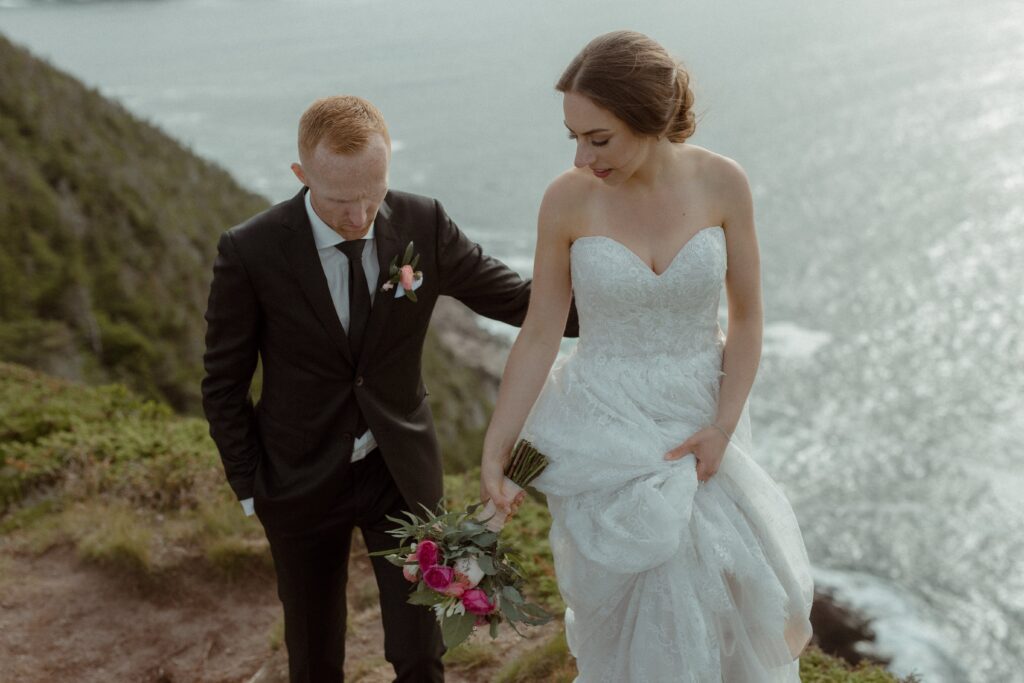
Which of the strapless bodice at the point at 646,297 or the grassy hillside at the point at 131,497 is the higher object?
the strapless bodice at the point at 646,297

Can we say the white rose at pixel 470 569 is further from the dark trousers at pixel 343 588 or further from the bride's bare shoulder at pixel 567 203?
the bride's bare shoulder at pixel 567 203

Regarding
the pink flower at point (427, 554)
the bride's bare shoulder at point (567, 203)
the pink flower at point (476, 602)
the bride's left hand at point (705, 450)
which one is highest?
the bride's bare shoulder at point (567, 203)

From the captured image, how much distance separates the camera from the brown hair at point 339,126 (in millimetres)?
3447

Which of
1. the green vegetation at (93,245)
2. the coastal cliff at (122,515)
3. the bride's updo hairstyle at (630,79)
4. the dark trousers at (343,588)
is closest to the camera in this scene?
the bride's updo hairstyle at (630,79)

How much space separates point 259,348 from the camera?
3.99 m

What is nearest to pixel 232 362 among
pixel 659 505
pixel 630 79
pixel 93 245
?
pixel 659 505

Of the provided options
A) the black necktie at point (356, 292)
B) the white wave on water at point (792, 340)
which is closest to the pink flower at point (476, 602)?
the black necktie at point (356, 292)

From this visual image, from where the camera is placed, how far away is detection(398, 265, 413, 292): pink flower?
12.5 feet

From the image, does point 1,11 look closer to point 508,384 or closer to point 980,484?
point 980,484

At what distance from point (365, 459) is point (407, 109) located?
156 ft

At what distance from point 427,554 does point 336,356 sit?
0.87 m

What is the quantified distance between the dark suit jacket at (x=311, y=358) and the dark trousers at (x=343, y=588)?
10cm

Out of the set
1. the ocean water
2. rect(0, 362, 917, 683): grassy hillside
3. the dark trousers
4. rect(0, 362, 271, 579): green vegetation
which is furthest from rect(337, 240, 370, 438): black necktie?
rect(0, 362, 271, 579): green vegetation

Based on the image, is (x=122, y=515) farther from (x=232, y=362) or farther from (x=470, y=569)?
(x=470, y=569)
